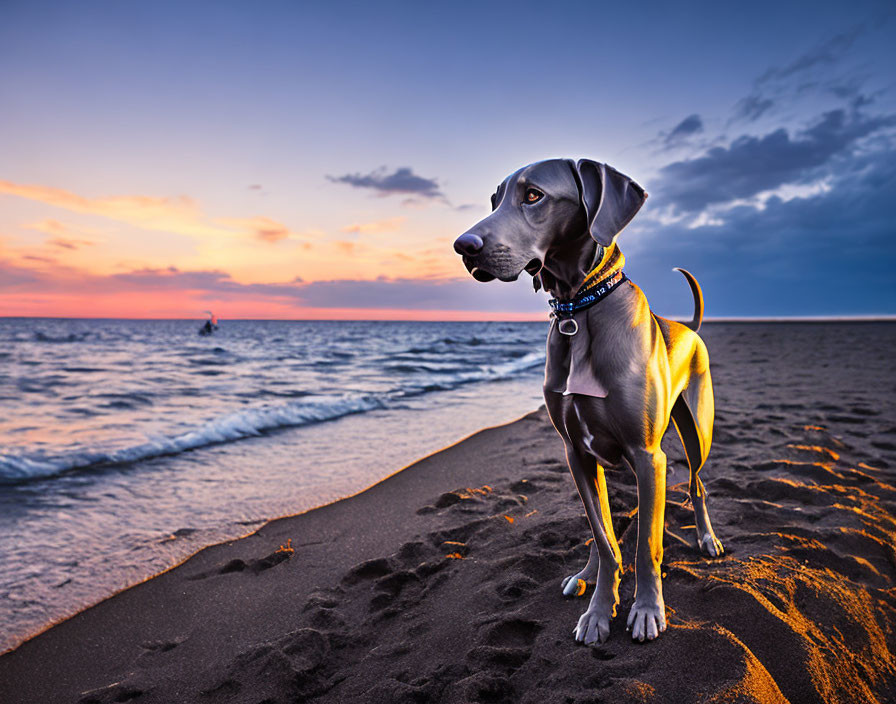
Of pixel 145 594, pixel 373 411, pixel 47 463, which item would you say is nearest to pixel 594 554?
pixel 145 594

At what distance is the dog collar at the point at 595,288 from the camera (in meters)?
1.96

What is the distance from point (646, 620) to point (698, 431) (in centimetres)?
104

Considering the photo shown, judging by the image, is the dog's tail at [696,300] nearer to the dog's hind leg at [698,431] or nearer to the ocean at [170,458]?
the dog's hind leg at [698,431]

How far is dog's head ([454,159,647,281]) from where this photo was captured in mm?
1727

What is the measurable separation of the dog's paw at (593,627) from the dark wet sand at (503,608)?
0.17ft

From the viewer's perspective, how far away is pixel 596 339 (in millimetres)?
1944

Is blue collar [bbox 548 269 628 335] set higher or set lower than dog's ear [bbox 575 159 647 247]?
lower

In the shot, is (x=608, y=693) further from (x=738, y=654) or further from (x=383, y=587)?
(x=383, y=587)

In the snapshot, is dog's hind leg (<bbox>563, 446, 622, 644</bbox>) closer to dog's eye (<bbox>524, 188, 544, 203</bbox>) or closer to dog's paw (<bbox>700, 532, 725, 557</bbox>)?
dog's paw (<bbox>700, 532, 725, 557</bbox>)

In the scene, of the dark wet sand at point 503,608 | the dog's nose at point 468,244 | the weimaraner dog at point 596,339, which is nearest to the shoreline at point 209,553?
the dark wet sand at point 503,608

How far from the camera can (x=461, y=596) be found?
2.62 m

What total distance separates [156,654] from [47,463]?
16.0 feet

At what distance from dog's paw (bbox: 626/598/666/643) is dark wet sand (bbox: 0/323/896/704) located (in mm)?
42

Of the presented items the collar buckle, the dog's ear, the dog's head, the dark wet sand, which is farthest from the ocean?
the dog's ear
